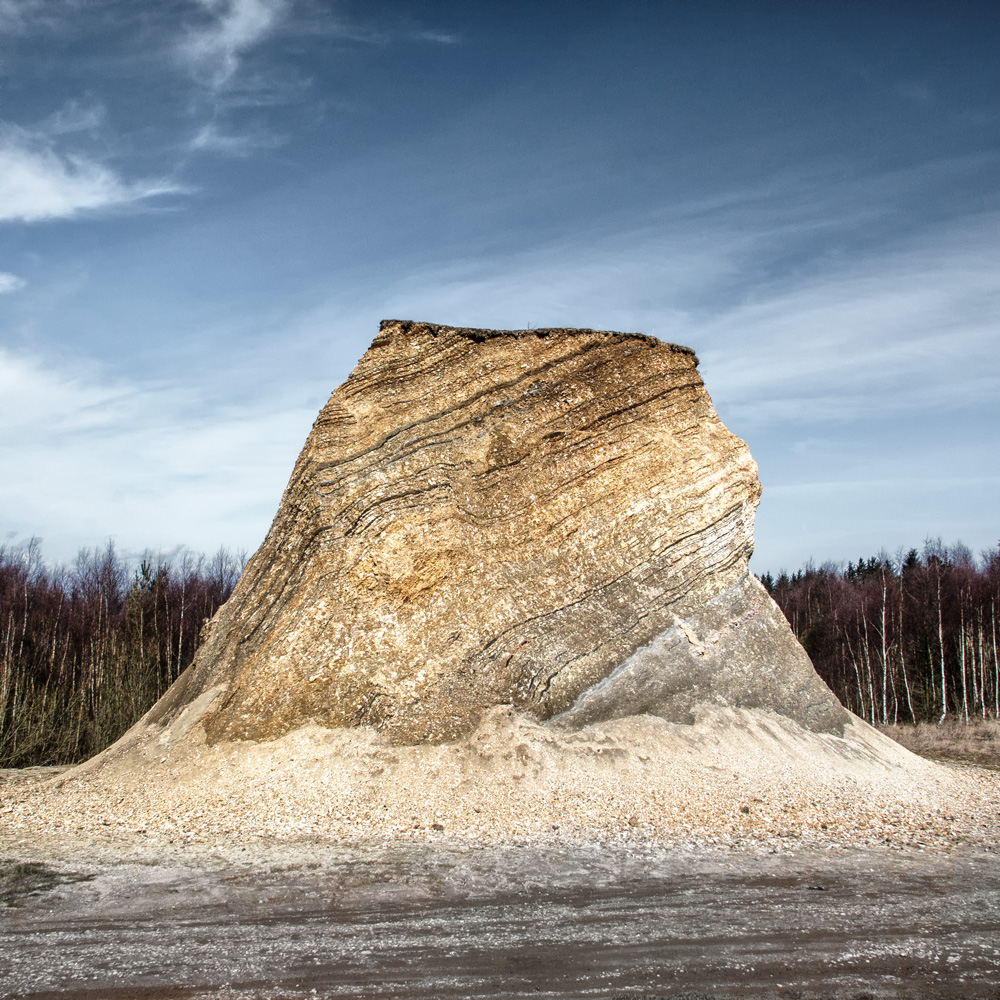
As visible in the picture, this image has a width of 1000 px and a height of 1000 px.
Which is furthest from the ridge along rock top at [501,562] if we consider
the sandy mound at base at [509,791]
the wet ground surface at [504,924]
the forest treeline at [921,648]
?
the forest treeline at [921,648]

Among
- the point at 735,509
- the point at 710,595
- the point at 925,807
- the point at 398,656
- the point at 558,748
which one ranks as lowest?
the point at 925,807

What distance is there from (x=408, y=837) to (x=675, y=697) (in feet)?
19.8

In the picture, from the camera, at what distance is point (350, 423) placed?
15906 millimetres

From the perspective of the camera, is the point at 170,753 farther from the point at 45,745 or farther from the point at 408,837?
the point at 45,745

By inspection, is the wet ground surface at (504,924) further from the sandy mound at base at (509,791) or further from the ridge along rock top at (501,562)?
the ridge along rock top at (501,562)

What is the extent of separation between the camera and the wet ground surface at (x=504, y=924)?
6.25 m

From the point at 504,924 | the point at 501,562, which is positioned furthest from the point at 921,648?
the point at 504,924

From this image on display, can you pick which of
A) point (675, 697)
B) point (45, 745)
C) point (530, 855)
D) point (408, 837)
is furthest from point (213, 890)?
point (45, 745)

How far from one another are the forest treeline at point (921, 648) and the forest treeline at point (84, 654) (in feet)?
87.2

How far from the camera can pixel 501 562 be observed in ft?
49.9

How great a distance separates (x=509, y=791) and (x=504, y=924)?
497cm

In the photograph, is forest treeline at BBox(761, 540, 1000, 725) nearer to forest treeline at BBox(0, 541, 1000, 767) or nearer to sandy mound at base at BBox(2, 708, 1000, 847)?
forest treeline at BBox(0, 541, 1000, 767)

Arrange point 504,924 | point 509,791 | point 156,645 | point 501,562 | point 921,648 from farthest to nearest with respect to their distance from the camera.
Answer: point 921,648, point 156,645, point 501,562, point 509,791, point 504,924

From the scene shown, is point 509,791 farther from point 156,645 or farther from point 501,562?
point 156,645
